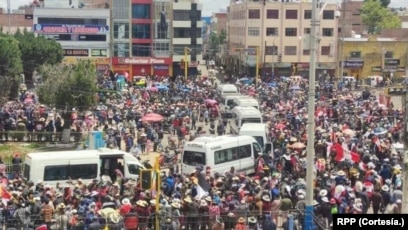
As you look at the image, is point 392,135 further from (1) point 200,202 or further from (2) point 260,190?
(1) point 200,202

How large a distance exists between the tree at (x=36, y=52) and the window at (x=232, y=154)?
34870 mm

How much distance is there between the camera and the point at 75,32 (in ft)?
217

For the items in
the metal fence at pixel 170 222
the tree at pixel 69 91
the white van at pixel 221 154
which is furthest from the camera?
the tree at pixel 69 91

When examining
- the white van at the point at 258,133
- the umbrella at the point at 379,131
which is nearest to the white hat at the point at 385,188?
the white van at the point at 258,133

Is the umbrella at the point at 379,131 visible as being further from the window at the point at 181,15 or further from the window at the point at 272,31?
the window at the point at 272,31

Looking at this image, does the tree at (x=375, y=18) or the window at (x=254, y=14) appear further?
the tree at (x=375, y=18)

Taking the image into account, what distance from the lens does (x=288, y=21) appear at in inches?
2813

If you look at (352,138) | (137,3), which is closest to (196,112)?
(352,138)

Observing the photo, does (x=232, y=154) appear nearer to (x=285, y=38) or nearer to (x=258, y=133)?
(x=258, y=133)

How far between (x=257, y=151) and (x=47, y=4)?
169 ft

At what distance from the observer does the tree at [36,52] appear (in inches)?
2231

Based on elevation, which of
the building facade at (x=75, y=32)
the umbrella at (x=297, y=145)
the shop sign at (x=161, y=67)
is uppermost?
the building facade at (x=75, y=32)

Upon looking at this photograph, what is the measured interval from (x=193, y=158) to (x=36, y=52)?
120 ft

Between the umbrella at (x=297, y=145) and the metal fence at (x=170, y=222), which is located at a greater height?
the umbrella at (x=297, y=145)
